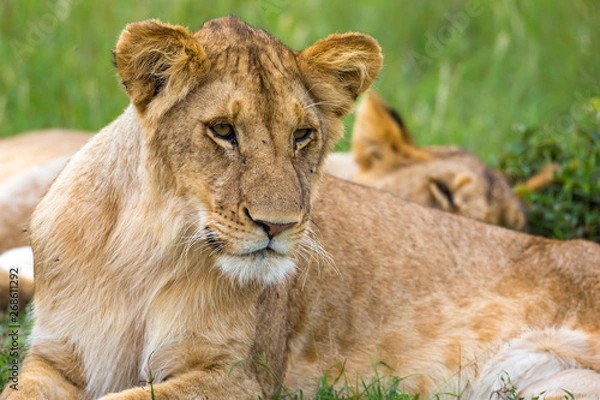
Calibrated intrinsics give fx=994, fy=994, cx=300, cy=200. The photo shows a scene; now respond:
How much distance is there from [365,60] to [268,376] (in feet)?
4.10

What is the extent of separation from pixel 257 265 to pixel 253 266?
14mm

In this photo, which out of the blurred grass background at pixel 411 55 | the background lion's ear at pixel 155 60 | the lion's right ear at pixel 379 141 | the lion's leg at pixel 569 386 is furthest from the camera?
the blurred grass background at pixel 411 55

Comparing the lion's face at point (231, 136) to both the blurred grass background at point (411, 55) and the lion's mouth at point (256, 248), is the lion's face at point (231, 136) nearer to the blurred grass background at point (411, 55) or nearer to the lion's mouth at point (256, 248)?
the lion's mouth at point (256, 248)

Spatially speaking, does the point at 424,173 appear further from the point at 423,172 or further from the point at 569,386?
the point at 569,386

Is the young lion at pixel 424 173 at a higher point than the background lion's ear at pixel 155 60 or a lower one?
lower

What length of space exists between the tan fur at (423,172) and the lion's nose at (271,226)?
318 cm

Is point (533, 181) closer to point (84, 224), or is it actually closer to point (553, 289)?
point (553, 289)

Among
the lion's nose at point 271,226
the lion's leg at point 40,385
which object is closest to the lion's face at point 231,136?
the lion's nose at point 271,226

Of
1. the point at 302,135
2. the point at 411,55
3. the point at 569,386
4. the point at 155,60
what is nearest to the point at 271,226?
the point at 302,135

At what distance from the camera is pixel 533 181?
6.57 metres

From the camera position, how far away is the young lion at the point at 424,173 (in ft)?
21.3

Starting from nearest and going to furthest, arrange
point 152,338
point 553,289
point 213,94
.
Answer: point 213,94
point 152,338
point 553,289

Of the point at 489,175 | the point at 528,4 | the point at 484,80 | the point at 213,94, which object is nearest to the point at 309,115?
the point at 213,94

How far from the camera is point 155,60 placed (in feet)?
10.9
